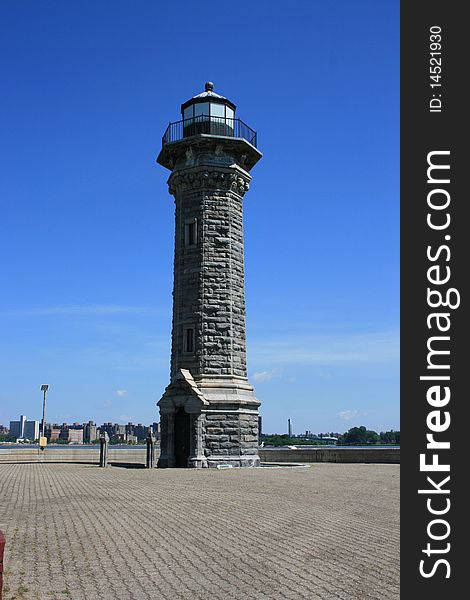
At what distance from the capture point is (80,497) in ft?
47.6

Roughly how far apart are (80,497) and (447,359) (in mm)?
9896

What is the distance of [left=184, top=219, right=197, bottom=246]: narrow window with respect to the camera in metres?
27.9

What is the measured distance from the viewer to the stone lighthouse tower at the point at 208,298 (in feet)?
85.1

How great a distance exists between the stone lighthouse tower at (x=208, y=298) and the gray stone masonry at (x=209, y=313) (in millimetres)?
42

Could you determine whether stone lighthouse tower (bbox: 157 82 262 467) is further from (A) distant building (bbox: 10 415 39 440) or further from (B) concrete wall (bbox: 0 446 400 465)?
(A) distant building (bbox: 10 415 39 440)

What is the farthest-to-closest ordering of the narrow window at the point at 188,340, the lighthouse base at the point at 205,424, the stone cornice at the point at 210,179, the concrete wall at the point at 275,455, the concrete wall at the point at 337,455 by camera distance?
1. the concrete wall at the point at 275,455
2. the concrete wall at the point at 337,455
3. the stone cornice at the point at 210,179
4. the narrow window at the point at 188,340
5. the lighthouse base at the point at 205,424

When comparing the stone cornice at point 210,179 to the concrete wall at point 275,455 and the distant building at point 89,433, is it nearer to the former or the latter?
the concrete wall at point 275,455

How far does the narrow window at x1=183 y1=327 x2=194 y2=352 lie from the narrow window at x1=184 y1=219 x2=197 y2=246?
383cm

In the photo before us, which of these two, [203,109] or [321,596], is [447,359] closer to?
[321,596]

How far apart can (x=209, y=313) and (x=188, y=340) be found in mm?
1503

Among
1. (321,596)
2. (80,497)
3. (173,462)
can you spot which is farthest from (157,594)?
(173,462)

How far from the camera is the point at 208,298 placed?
27.1m

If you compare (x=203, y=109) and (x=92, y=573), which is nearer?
(x=92, y=573)

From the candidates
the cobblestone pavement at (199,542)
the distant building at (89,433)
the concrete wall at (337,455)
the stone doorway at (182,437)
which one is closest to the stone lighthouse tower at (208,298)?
the stone doorway at (182,437)
